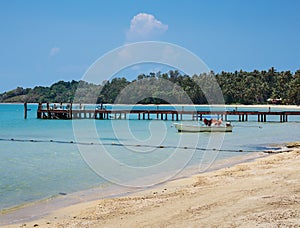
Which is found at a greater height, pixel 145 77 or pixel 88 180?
pixel 145 77

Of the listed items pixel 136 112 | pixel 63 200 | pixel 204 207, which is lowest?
pixel 63 200

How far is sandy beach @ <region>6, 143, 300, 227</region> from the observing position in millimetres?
6125

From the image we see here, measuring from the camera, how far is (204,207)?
23.3 feet

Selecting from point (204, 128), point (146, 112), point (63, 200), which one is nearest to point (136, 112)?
point (146, 112)

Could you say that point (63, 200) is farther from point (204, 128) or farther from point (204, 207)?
point (204, 128)

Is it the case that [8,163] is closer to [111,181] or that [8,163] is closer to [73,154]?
[73,154]

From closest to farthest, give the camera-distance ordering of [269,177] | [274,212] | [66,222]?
1. [274,212]
2. [66,222]
3. [269,177]

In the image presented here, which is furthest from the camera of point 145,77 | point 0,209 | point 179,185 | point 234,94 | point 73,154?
point 234,94

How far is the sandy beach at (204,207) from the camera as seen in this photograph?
6125 millimetres

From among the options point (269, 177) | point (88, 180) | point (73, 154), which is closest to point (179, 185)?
point (269, 177)

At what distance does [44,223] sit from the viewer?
7277 millimetres

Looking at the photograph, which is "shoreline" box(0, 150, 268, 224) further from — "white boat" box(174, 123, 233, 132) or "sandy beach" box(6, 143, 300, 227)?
"white boat" box(174, 123, 233, 132)

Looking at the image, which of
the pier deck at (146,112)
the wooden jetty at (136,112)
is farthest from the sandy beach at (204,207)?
the wooden jetty at (136,112)

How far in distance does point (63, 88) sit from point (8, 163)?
146681 mm
